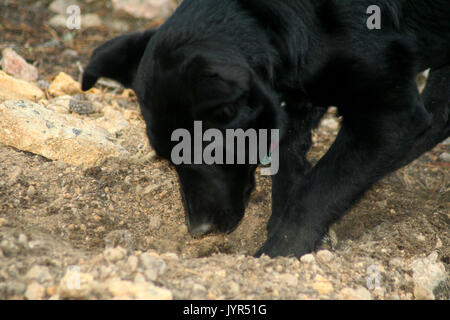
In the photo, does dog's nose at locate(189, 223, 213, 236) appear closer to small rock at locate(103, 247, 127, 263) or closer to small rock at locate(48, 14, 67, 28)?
small rock at locate(103, 247, 127, 263)

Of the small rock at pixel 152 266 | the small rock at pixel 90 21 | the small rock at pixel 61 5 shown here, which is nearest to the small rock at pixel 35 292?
the small rock at pixel 152 266

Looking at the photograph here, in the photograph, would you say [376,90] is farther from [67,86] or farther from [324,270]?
[67,86]

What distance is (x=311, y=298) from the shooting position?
2131 millimetres

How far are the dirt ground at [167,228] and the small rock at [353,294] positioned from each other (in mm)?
41

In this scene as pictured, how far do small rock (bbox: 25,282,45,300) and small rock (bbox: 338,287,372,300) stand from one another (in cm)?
126

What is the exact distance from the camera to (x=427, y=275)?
8.27 ft

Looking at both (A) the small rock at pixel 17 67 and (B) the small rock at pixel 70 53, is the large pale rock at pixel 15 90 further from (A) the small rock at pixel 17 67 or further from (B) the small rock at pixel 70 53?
(B) the small rock at pixel 70 53

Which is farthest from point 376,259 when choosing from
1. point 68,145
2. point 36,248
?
point 68,145

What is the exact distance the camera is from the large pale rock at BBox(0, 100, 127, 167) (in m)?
3.33

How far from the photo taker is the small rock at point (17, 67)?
4539 mm

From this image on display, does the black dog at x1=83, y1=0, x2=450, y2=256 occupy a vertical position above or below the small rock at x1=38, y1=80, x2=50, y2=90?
above

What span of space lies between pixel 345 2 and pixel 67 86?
2.69 meters

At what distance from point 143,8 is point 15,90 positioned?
3.08m

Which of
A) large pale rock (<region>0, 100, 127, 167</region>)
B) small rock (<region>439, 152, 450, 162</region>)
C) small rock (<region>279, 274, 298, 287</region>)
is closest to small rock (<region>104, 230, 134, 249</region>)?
large pale rock (<region>0, 100, 127, 167</region>)
